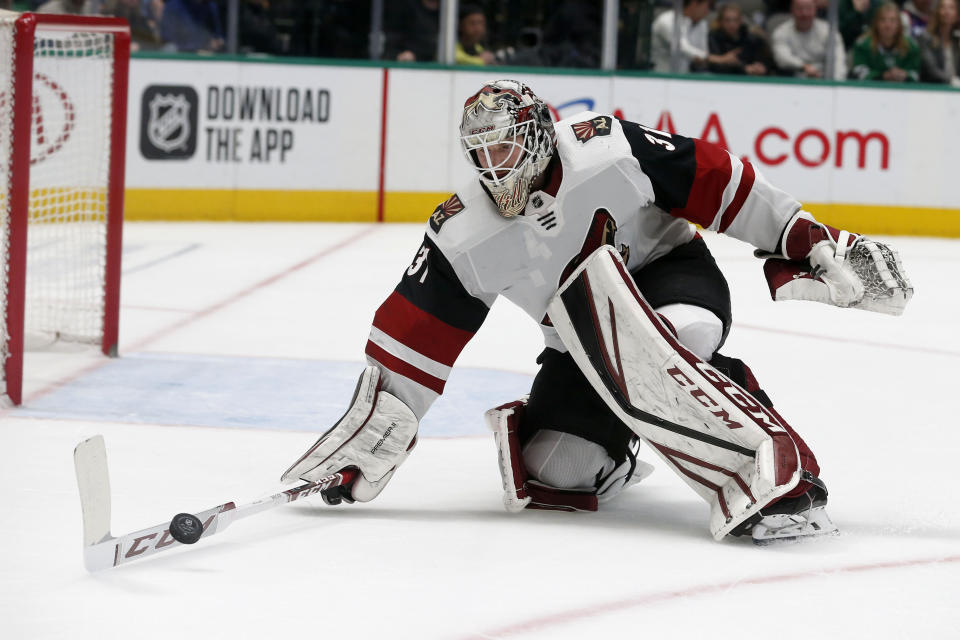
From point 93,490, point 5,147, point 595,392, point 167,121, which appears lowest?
point 93,490

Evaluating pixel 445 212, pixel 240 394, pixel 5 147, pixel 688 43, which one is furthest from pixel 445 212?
pixel 688 43

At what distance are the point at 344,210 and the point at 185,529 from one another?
583 cm

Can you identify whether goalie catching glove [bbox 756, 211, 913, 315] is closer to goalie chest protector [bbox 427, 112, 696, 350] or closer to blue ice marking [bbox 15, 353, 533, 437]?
goalie chest protector [bbox 427, 112, 696, 350]

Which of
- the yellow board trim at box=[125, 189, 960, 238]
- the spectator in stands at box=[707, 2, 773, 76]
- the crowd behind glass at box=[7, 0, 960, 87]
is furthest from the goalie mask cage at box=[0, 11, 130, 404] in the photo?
the spectator in stands at box=[707, 2, 773, 76]

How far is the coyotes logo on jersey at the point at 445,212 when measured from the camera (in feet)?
7.72

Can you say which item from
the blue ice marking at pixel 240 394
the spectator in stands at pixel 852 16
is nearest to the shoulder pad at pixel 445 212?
the blue ice marking at pixel 240 394

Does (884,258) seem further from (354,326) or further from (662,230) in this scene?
(354,326)

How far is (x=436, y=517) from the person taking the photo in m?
2.43

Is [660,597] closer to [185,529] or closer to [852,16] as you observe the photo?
[185,529]

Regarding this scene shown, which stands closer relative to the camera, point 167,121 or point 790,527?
point 790,527

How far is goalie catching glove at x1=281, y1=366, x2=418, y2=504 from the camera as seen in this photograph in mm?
2373

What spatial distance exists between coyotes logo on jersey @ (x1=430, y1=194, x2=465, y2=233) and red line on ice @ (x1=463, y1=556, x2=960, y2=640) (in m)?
0.75

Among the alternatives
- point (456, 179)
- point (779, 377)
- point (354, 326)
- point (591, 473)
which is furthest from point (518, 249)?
point (456, 179)

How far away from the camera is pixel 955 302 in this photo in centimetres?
544
